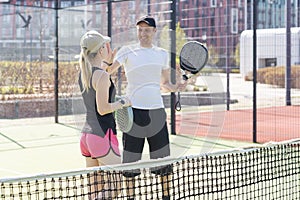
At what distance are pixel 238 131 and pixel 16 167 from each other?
4.45 m

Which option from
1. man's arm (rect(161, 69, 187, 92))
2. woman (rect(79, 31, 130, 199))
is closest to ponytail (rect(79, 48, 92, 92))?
woman (rect(79, 31, 130, 199))

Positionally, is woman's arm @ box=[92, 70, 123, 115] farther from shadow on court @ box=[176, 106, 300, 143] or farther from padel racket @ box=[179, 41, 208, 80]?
shadow on court @ box=[176, 106, 300, 143]

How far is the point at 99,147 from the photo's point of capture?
3586 mm

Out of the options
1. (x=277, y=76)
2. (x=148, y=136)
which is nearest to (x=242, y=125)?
(x=148, y=136)

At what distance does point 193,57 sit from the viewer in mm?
4598

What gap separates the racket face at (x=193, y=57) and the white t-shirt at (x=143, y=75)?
37 centimetres

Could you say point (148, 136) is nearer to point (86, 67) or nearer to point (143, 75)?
point (143, 75)

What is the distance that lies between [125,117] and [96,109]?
465mm

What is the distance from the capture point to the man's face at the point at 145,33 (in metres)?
4.14

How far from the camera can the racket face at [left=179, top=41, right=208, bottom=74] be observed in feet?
14.6

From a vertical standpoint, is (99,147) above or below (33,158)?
above

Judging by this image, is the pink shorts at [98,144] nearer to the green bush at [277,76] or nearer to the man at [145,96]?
the man at [145,96]

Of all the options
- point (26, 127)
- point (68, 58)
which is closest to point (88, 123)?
point (26, 127)

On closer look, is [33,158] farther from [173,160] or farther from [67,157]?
[173,160]
